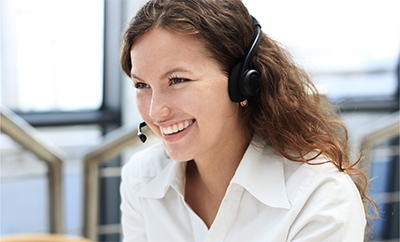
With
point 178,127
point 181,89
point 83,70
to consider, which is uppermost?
point 181,89

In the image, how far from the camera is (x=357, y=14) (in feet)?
9.37

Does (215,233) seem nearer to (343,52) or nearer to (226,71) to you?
(226,71)

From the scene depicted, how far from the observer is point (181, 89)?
1004 millimetres

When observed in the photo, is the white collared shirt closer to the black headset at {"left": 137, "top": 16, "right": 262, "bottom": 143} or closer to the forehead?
the black headset at {"left": 137, "top": 16, "right": 262, "bottom": 143}

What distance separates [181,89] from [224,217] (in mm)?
354

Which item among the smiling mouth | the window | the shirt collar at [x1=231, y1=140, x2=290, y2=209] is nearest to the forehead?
the smiling mouth

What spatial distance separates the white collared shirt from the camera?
96 centimetres

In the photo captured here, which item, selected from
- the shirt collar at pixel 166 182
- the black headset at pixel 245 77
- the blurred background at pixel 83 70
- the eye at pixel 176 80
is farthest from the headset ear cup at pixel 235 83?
the blurred background at pixel 83 70

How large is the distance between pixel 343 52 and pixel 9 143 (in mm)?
2314

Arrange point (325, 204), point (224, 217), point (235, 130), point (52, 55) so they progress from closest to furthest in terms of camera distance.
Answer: point (325, 204)
point (224, 217)
point (235, 130)
point (52, 55)

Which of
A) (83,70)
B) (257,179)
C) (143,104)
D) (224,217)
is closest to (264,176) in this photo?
(257,179)

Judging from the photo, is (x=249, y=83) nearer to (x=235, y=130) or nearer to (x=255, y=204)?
(x=235, y=130)

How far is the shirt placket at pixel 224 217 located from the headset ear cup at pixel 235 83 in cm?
25

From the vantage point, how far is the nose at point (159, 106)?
1008mm
